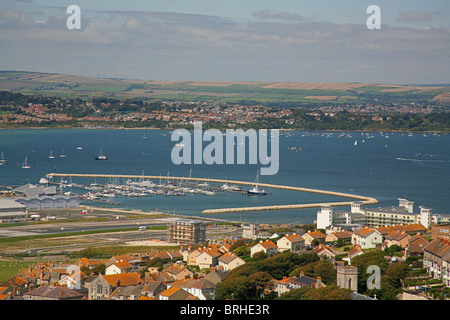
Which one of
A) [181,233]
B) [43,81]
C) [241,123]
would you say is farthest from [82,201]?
[43,81]

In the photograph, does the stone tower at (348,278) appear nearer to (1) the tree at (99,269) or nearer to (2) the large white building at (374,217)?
(1) the tree at (99,269)

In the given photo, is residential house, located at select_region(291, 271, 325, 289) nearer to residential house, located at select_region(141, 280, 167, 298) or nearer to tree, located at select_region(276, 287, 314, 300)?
tree, located at select_region(276, 287, 314, 300)

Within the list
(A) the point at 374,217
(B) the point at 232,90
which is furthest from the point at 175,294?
(B) the point at 232,90

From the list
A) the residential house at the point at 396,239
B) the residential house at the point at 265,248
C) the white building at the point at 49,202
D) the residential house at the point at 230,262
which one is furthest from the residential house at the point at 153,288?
the white building at the point at 49,202

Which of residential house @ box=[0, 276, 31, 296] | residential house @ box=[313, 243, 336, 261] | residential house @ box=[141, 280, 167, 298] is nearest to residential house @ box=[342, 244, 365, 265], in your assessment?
residential house @ box=[313, 243, 336, 261]

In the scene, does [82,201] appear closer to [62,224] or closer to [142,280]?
[62,224]

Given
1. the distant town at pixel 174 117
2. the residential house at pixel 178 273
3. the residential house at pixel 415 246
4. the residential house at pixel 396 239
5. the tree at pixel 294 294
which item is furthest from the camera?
the distant town at pixel 174 117
